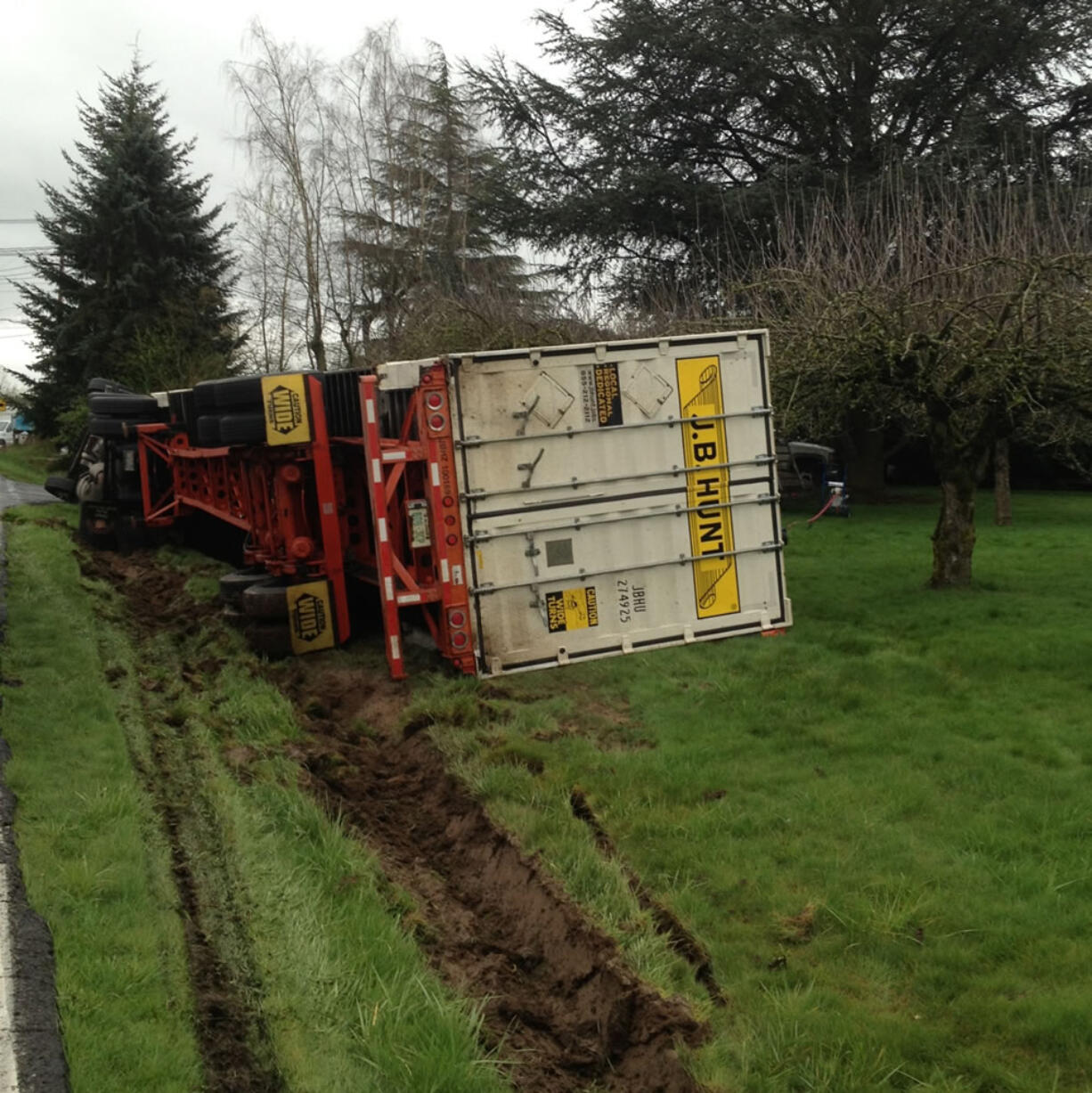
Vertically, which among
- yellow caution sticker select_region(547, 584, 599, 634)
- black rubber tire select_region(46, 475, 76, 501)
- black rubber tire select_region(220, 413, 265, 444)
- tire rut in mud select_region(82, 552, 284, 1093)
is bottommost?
tire rut in mud select_region(82, 552, 284, 1093)

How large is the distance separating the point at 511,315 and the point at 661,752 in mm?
11425

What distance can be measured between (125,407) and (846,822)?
12895 mm

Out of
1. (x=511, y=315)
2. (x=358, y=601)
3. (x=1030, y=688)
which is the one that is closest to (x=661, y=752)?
(x=1030, y=688)

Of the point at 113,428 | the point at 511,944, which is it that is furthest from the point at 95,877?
the point at 113,428

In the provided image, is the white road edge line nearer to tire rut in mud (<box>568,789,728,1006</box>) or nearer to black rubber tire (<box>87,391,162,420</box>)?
tire rut in mud (<box>568,789,728,1006</box>)

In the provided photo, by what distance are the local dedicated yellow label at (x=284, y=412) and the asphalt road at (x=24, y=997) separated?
15.0 ft

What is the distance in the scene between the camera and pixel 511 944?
5191 millimetres

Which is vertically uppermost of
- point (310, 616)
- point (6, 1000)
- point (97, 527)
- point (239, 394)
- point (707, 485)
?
point (239, 394)

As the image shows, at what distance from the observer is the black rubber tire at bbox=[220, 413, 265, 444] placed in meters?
9.64

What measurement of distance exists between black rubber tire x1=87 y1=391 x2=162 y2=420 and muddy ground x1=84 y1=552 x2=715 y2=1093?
908 centimetres

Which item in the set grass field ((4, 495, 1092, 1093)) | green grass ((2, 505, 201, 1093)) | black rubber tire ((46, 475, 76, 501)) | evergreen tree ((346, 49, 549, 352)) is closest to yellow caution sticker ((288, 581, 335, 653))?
grass field ((4, 495, 1092, 1093))

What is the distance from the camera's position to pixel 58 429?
33156 mm

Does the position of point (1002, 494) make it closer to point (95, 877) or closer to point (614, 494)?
point (614, 494)

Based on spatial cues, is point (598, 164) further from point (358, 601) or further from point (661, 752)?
point (661, 752)
